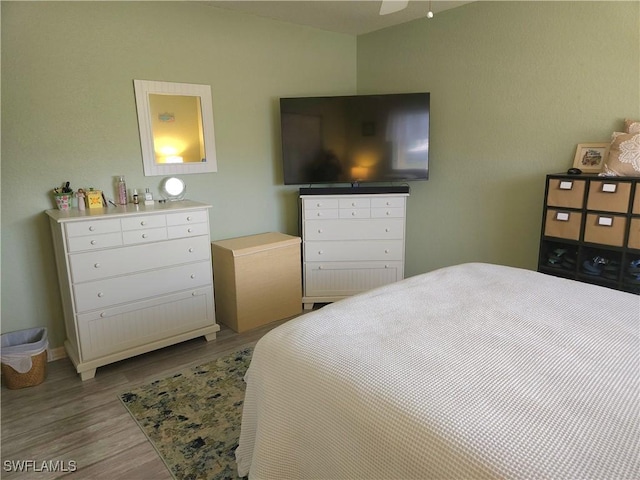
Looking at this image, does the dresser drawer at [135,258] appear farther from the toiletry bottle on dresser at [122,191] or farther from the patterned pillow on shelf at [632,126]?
the patterned pillow on shelf at [632,126]

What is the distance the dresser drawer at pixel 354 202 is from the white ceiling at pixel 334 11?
4.85ft

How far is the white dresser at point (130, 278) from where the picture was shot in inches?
95.1

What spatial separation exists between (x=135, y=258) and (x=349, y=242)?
5.48ft

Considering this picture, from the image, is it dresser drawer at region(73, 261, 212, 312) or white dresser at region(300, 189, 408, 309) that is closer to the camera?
dresser drawer at region(73, 261, 212, 312)

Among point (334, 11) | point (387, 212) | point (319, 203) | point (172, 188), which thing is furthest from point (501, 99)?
point (172, 188)

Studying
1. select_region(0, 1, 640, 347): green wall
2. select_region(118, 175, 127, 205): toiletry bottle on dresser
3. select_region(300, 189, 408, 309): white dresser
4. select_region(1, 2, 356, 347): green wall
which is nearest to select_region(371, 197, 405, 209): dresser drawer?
select_region(300, 189, 408, 309): white dresser

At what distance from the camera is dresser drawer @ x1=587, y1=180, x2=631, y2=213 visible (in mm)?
2250

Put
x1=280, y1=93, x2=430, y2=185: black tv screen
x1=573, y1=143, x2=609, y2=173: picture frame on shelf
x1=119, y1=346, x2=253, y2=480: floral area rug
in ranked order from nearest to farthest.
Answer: x1=119, y1=346, x2=253, y2=480: floral area rug < x1=573, y1=143, x2=609, y2=173: picture frame on shelf < x1=280, y1=93, x2=430, y2=185: black tv screen

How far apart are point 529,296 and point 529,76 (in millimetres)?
1912

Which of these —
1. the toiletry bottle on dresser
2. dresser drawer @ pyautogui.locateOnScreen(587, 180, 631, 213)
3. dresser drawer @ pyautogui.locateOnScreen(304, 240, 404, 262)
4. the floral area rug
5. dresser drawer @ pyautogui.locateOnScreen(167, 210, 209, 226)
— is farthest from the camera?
dresser drawer @ pyautogui.locateOnScreen(304, 240, 404, 262)

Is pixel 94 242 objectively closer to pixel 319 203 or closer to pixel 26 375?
pixel 26 375

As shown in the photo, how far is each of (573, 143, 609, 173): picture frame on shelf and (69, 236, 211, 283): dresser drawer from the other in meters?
2.56

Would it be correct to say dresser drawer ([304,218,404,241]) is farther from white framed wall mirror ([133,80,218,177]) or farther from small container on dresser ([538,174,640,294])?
small container on dresser ([538,174,640,294])

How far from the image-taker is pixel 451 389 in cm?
107
